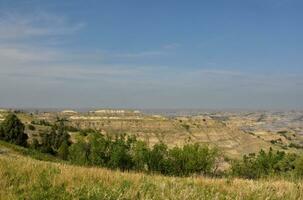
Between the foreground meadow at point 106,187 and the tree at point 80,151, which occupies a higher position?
the foreground meadow at point 106,187

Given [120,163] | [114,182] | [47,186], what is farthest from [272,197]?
[120,163]

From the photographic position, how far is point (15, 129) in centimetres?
11244

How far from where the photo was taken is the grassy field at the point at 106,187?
8.60 m

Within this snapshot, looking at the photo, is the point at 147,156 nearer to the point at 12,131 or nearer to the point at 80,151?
the point at 80,151

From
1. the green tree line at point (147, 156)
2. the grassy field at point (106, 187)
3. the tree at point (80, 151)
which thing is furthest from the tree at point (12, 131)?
the grassy field at point (106, 187)

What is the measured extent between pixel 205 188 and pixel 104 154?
10128 cm

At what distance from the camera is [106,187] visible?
9.30 metres

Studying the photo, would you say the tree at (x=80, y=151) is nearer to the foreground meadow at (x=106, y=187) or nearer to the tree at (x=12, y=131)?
the tree at (x=12, y=131)

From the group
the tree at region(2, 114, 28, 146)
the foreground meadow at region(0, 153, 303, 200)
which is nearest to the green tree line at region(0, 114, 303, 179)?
the tree at region(2, 114, 28, 146)

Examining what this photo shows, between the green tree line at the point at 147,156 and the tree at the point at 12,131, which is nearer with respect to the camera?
the green tree line at the point at 147,156

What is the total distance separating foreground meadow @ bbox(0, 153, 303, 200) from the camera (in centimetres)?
860

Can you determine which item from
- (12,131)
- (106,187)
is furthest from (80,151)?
(106,187)

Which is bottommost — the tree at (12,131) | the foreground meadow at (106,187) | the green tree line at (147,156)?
the green tree line at (147,156)

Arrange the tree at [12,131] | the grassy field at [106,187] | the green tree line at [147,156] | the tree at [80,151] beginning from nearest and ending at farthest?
the grassy field at [106,187]
the green tree line at [147,156]
the tree at [80,151]
the tree at [12,131]
